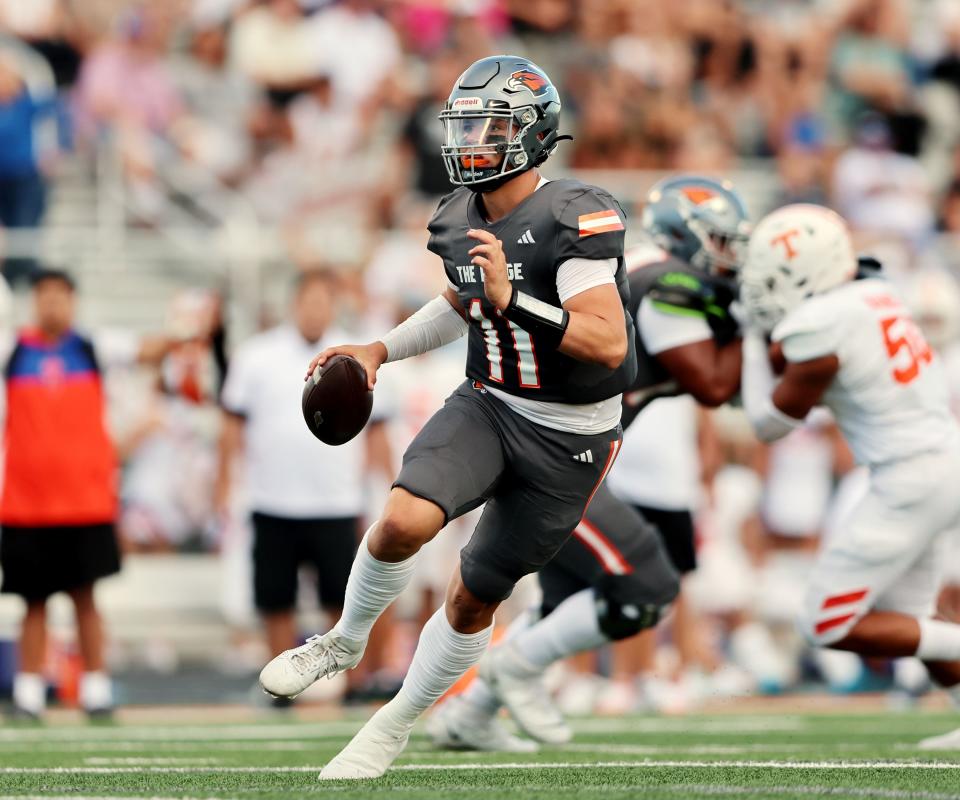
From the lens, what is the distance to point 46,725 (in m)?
7.11

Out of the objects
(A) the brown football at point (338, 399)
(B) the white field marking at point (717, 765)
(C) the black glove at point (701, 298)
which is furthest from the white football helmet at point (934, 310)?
(A) the brown football at point (338, 399)

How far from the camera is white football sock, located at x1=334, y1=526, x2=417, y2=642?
14.4ft

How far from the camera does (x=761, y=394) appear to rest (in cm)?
573

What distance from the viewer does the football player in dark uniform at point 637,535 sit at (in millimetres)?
5723

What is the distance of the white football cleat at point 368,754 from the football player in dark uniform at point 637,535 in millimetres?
1229

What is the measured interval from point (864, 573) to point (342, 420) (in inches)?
78.8

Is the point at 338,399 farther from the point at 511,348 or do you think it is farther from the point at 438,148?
the point at 438,148

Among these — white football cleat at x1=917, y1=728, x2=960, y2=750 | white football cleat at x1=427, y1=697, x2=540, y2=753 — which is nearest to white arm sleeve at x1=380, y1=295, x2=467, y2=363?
white football cleat at x1=427, y1=697, x2=540, y2=753

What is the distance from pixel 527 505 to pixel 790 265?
1575 mm

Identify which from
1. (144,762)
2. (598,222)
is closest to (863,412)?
(598,222)

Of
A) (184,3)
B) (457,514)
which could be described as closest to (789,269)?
(457,514)

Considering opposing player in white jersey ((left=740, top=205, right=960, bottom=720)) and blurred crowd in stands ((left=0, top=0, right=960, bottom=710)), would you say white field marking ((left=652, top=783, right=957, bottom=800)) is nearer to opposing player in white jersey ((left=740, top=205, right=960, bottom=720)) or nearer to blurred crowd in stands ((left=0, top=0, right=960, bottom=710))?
opposing player in white jersey ((left=740, top=205, right=960, bottom=720))

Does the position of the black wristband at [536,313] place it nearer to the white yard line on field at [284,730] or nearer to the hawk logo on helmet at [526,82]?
the hawk logo on helmet at [526,82]

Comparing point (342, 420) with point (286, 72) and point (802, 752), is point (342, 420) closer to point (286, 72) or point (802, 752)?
point (802, 752)
